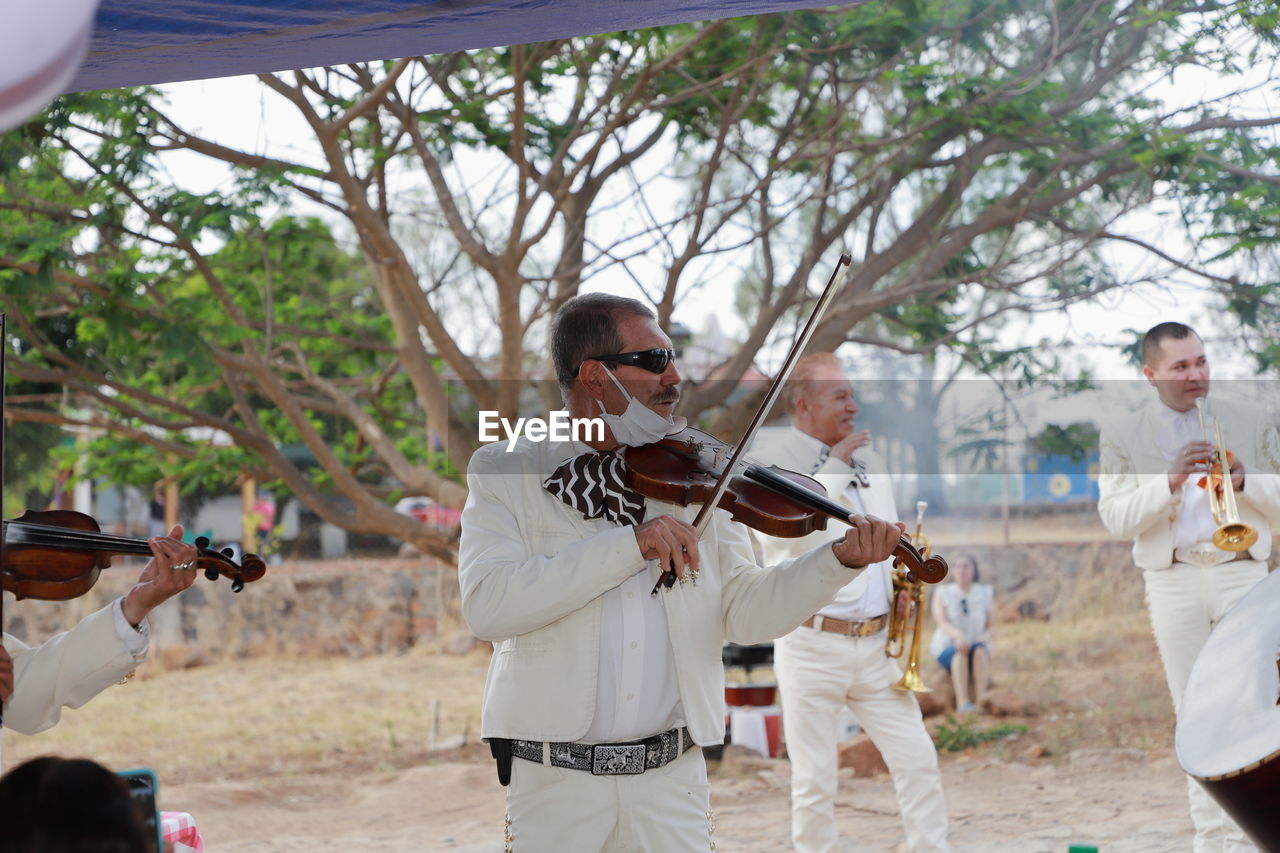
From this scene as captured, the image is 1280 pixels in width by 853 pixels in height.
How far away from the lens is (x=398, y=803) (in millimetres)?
7469

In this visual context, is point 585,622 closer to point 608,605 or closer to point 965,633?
point 608,605

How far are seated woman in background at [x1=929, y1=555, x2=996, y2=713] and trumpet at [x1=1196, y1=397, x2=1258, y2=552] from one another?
222 inches

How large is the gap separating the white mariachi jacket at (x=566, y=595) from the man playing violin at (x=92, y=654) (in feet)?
2.10

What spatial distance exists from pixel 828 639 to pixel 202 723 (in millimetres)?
7841

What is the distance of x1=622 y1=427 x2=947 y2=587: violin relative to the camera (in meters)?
2.68

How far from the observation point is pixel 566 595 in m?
2.49

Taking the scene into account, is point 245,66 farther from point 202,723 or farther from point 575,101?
point 202,723

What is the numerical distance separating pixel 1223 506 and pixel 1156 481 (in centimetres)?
23

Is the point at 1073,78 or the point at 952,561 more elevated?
the point at 1073,78

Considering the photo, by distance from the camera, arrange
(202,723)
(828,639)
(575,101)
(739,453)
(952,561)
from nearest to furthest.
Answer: (739,453)
(828,639)
(575,101)
(952,561)
(202,723)

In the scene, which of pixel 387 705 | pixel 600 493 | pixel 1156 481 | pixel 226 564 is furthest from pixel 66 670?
pixel 387 705

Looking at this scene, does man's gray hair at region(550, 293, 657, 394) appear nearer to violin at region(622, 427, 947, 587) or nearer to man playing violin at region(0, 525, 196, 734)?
violin at region(622, 427, 947, 587)

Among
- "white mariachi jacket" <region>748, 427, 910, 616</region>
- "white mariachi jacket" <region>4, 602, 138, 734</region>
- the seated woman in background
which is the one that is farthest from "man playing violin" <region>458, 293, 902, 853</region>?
the seated woman in background

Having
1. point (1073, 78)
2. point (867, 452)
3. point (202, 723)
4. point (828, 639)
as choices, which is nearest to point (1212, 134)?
point (1073, 78)
